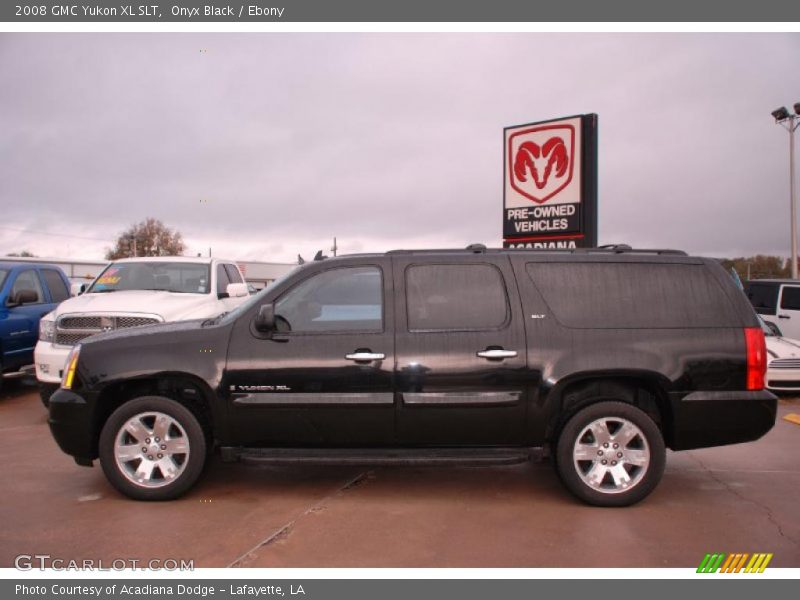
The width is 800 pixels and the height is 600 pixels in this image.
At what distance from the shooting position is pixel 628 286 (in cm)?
461

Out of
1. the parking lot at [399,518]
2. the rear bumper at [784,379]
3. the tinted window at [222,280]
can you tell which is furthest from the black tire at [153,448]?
the rear bumper at [784,379]

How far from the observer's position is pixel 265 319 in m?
4.42

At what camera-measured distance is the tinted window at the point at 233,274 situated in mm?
9800

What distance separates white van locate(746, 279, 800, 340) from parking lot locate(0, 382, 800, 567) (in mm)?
8043

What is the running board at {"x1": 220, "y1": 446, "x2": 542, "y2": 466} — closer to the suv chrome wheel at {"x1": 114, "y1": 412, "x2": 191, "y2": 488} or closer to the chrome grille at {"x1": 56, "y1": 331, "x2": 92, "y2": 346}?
the suv chrome wheel at {"x1": 114, "y1": 412, "x2": 191, "y2": 488}

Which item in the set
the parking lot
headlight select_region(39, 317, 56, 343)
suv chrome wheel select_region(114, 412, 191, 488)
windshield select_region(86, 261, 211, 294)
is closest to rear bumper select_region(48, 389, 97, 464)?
suv chrome wheel select_region(114, 412, 191, 488)

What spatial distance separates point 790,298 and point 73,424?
1304 cm

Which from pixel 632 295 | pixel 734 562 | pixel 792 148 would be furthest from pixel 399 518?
pixel 792 148

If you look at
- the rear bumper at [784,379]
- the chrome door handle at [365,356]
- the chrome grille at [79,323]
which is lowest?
the rear bumper at [784,379]

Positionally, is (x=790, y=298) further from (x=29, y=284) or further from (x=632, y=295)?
(x=29, y=284)

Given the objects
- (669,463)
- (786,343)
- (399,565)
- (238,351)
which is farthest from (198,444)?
(786,343)

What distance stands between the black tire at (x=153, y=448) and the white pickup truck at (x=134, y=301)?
2890 mm

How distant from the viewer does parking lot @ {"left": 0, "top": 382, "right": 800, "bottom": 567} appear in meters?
3.71

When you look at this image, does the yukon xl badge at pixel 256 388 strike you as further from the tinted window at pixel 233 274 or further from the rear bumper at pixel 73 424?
the tinted window at pixel 233 274
